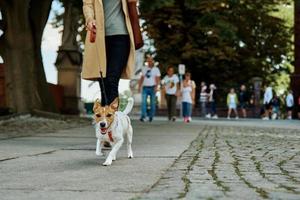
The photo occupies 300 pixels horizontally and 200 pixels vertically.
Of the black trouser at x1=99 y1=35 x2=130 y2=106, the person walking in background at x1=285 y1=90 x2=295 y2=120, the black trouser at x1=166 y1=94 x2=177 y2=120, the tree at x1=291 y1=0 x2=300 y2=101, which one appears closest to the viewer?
the black trouser at x1=99 y1=35 x2=130 y2=106

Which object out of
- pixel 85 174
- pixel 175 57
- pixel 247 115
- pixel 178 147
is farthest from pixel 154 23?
pixel 85 174

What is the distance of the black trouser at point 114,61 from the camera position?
7512 millimetres

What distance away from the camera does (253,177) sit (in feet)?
18.2

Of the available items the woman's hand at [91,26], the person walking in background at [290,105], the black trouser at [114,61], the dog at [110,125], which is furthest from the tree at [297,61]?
the dog at [110,125]

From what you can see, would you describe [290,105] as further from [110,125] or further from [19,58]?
[110,125]

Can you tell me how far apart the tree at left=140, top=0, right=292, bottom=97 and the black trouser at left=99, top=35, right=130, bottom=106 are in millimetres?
37286

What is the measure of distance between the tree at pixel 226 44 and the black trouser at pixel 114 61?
37.3m

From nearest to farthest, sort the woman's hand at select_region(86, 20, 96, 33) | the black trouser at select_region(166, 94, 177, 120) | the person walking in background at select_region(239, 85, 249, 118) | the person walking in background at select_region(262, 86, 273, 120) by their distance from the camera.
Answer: the woman's hand at select_region(86, 20, 96, 33) → the black trouser at select_region(166, 94, 177, 120) → the person walking in background at select_region(262, 86, 273, 120) → the person walking in background at select_region(239, 85, 249, 118)

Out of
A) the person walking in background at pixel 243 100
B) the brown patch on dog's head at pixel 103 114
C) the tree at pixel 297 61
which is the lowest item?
the brown patch on dog's head at pixel 103 114

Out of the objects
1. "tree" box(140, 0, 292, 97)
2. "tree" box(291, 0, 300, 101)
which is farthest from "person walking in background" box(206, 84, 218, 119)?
"tree" box(140, 0, 292, 97)

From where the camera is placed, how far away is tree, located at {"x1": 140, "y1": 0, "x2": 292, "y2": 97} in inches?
1809

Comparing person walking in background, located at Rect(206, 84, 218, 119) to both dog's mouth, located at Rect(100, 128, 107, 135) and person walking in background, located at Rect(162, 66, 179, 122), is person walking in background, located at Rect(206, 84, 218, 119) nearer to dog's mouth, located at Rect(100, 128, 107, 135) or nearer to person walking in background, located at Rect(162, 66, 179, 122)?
person walking in background, located at Rect(162, 66, 179, 122)

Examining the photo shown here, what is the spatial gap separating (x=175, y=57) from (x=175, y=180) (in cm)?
4132

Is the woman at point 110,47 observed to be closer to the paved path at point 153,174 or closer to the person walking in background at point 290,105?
the paved path at point 153,174
